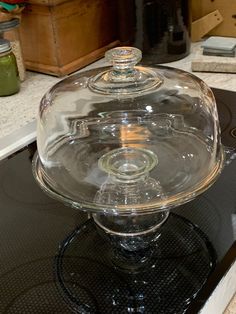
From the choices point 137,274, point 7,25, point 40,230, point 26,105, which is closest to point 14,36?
point 7,25

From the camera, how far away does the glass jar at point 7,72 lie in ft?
3.80

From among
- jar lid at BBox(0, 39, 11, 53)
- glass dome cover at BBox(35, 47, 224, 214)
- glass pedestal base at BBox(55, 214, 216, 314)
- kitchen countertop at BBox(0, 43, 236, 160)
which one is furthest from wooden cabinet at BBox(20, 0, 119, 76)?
glass pedestal base at BBox(55, 214, 216, 314)

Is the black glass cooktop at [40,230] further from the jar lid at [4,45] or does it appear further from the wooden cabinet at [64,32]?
the wooden cabinet at [64,32]

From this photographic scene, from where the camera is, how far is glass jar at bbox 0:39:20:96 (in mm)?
1159

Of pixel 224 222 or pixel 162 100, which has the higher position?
pixel 162 100

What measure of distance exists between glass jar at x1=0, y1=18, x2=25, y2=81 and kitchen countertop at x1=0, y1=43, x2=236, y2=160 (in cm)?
6

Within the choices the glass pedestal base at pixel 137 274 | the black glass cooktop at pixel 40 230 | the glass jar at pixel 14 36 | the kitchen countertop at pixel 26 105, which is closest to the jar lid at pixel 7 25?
the glass jar at pixel 14 36

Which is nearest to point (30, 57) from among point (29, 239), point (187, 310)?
point (29, 239)

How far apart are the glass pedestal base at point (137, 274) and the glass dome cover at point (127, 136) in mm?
74

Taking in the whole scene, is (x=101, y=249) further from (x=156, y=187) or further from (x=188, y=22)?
(x=188, y=22)

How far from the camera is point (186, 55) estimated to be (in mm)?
1398

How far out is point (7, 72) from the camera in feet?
3.88

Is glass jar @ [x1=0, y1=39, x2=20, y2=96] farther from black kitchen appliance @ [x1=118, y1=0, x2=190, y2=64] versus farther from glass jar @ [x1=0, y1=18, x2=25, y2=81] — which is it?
black kitchen appliance @ [x1=118, y1=0, x2=190, y2=64]

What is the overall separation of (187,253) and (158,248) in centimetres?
4
